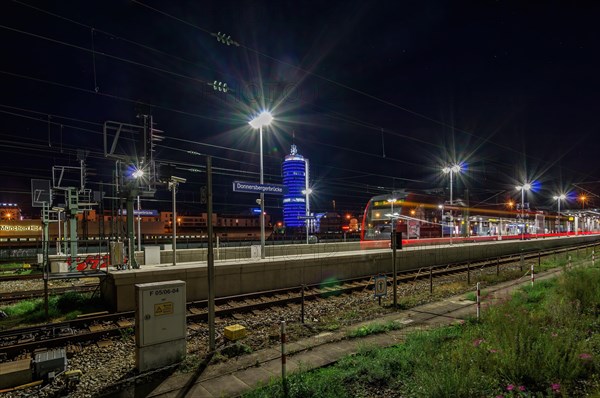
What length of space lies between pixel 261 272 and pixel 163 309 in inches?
292

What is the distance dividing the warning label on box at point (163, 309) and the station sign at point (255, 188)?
7678 millimetres

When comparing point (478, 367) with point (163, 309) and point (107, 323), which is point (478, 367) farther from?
point (107, 323)

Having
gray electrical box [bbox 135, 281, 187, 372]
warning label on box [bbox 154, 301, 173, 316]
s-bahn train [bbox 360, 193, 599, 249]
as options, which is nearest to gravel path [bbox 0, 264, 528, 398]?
gray electrical box [bbox 135, 281, 187, 372]

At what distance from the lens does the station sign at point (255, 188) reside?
1444cm

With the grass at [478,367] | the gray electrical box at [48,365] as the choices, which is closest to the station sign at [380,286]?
the grass at [478,367]

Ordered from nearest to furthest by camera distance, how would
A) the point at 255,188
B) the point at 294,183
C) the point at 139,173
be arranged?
1. the point at 255,188
2. the point at 139,173
3. the point at 294,183

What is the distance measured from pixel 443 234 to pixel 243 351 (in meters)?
24.5

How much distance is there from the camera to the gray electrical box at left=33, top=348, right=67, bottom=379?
6.07m

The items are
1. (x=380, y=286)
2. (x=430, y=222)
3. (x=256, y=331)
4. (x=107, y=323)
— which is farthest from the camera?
(x=430, y=222)

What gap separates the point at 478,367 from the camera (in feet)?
18.7

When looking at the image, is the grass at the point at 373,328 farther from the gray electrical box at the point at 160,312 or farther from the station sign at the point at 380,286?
the gray electrical box at the point at 160,312

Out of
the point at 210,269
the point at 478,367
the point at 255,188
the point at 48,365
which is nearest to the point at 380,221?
the point at 255,188

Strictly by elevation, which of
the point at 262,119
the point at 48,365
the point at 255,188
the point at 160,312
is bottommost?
the point at 48,365

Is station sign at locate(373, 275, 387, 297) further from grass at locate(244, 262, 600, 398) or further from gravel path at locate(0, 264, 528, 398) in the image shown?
grass at locate(244, 262, 600, 398)
